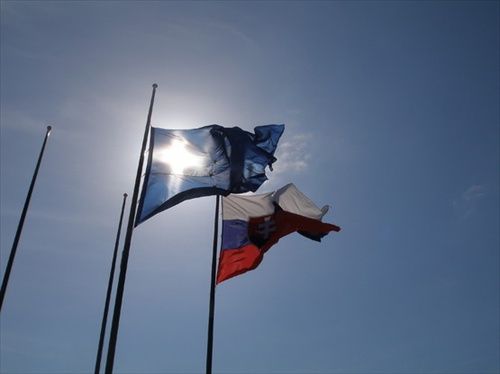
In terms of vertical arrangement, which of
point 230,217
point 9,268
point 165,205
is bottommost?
point 9,268

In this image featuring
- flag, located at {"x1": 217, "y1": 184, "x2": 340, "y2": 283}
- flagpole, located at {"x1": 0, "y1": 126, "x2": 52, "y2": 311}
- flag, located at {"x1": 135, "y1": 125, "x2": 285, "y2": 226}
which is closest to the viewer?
flag, located at {"x1": 135, "y1": 125, "x2": 285, "y2": 226}

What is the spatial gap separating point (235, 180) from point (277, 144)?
9.79 feet

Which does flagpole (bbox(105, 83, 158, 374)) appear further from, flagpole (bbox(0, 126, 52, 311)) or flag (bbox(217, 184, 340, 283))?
flagpole (bbox(0, 126, 52, 311))

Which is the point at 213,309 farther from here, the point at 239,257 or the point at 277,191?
the point at 277,191

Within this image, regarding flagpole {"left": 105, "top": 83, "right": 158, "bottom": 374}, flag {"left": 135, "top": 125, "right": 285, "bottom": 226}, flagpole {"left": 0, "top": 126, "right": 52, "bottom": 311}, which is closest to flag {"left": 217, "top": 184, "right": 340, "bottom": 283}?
flag {"left": 135, "top": 125, "right": 285, "bottom": 226}

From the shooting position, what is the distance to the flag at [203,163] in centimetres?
1487

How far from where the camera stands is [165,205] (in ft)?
47.9

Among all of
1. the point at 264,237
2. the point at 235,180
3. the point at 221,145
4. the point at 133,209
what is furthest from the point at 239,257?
the point at 133,209

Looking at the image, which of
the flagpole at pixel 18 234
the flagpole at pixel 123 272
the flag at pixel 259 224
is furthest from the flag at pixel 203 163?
the flagpole at pixel 18 234

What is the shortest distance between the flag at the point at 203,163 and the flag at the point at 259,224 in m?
1.45

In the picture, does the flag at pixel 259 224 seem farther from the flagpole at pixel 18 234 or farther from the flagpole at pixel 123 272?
the flagpole at pixel 18 234

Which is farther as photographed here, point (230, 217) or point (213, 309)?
point (230, 217)

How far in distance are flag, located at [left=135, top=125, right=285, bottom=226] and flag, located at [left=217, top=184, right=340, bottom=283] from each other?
57.0 inches

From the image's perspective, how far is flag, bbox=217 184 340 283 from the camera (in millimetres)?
17875
